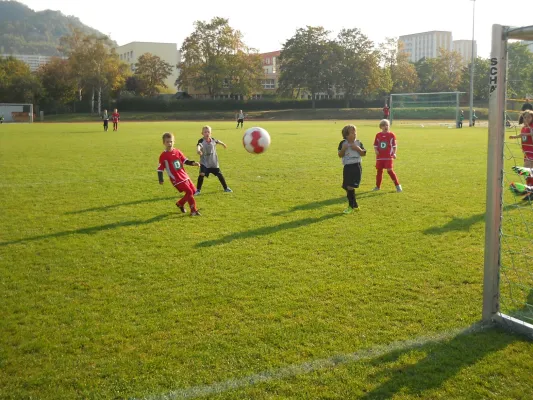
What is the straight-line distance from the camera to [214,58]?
77250mm

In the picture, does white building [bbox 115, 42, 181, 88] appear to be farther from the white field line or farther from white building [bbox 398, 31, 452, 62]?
the white field line

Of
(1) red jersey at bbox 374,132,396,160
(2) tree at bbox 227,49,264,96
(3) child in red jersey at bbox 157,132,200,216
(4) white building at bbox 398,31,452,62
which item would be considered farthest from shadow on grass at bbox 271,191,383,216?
(4) white building at bbox 398,31,452,62

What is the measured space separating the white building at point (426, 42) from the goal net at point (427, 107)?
143 m

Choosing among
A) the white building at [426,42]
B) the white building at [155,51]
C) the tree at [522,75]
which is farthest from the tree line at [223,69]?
the white building at [426,42]

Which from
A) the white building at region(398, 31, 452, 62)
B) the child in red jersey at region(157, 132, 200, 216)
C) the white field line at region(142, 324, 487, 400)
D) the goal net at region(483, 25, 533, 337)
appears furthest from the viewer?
the white building at region(398, 31, 452, 62)

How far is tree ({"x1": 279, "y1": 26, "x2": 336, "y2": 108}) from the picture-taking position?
77.7 meters

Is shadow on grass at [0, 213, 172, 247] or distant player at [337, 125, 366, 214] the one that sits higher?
distant player at [337, 125, 366, 214]

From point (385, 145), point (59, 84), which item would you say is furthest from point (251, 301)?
point (59, 84)

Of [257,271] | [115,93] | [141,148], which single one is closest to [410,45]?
[115,93]

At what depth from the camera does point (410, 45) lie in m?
194

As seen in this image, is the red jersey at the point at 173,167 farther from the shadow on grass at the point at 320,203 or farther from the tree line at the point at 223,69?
the tree line at the point at 223,69

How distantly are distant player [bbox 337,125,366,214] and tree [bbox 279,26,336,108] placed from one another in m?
71.1

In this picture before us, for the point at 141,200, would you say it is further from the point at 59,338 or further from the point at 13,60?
the point at 13,60

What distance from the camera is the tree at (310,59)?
7769cm
